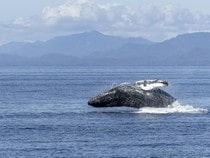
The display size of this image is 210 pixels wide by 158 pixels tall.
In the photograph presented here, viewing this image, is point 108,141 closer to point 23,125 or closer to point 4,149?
point 4,149

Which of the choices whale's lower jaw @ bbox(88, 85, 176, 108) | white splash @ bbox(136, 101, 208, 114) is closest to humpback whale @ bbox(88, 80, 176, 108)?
whale's lower jaw @ bbox(88, 85, 176, 108)

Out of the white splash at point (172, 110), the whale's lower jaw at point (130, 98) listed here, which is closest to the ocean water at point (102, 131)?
the white splash at point (172, 110)

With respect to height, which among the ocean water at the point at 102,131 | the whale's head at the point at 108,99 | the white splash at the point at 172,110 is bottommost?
the ocean water at the point at 102,131

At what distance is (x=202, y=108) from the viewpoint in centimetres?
10869

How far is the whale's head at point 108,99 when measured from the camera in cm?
9938

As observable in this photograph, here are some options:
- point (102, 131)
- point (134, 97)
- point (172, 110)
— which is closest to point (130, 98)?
point (134, 97)

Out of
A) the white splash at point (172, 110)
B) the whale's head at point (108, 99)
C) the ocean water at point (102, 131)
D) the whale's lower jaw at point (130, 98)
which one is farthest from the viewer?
the white splash at point (172, 110)

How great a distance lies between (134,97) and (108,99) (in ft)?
11.4

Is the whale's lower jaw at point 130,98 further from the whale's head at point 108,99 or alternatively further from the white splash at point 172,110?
the white splash at point 172,110

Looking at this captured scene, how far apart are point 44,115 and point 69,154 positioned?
32774mm

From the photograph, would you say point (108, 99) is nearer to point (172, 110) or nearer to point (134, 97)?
point (134, 97)

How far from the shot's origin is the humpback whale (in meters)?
99.3

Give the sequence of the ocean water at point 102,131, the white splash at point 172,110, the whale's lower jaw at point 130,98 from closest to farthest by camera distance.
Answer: the ocean water at point 102,131
the whale's lower jaw at point 130,98
the white splash at point 172,110

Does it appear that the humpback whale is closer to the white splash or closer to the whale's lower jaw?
the whale's lower jaw
